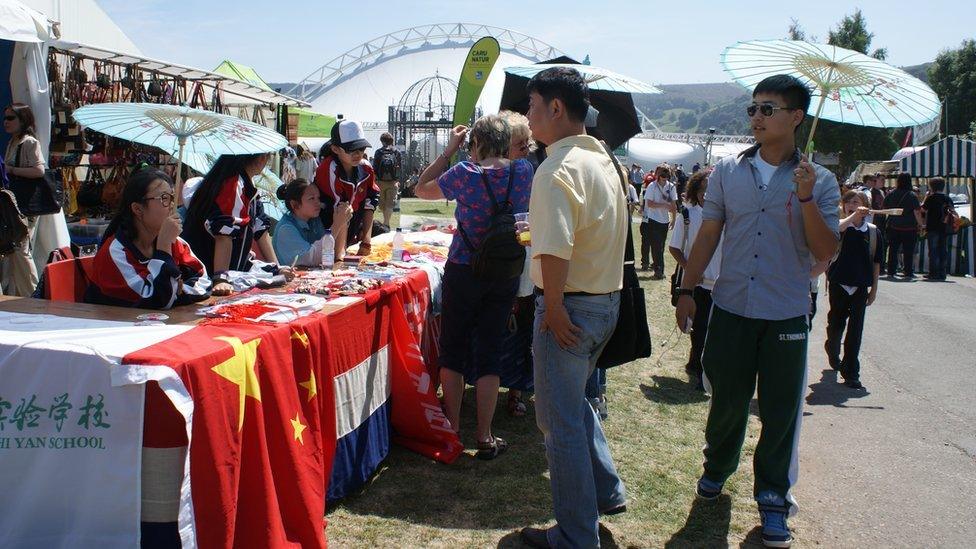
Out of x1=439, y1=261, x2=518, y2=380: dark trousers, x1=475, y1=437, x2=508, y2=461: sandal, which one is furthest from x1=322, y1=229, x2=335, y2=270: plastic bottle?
x1=475, y1=437, x2=508, y2=461: sandal

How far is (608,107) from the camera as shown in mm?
6285

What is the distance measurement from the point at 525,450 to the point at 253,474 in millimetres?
1992

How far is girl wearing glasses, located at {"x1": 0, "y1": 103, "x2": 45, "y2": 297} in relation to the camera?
633 cm

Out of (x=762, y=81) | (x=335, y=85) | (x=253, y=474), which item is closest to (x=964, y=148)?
(x=762, y=81)

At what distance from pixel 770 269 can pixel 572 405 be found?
1132 millimetres

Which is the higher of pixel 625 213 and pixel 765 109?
pixel 765 109

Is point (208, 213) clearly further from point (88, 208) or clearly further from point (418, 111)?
point (418, 111)

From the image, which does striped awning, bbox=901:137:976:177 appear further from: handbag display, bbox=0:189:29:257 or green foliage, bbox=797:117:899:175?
green foliage, bbox=797:117:899:175

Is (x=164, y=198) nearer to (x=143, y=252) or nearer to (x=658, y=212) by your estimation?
(x=143, y=252)

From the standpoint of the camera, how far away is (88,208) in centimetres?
897

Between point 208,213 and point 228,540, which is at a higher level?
point 208,213

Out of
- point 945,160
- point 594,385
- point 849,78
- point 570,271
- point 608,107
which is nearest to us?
point 570,271

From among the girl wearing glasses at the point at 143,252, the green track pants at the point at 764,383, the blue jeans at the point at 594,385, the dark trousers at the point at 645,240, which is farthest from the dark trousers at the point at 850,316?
the dark trousers at the point at 645,240

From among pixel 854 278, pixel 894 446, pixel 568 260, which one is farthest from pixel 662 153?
pixel 568 260
